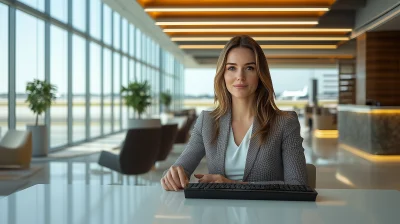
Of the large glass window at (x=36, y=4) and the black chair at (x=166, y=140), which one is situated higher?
the large glass window at (x=36, y=4)

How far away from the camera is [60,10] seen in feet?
36.5

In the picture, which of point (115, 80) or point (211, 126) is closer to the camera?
point (211, 126)

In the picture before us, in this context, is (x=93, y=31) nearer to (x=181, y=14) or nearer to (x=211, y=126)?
(x=181, y=14)

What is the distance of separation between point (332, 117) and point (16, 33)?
39.5 feet

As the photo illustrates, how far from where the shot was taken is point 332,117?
18094mm

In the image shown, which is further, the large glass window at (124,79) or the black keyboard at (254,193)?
the large glass window at (124,79)

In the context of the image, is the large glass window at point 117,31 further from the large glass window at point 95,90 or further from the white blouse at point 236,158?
the white blouse at point 236,158

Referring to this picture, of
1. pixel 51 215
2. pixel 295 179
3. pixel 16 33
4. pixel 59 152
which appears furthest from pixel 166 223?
pixel 59 152

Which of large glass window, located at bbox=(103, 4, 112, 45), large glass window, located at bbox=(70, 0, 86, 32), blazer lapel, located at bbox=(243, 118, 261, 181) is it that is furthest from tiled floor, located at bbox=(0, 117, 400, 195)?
large glass window, located at bbox=(103, 4, 112, 45)

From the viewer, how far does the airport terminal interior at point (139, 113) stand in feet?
5.12

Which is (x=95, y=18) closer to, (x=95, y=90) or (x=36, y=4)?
(x=95, y=90)

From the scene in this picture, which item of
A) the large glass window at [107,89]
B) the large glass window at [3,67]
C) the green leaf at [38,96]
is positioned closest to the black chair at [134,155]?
the large glass window at [3,67]

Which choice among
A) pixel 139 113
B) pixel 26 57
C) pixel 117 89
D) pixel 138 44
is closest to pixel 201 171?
pixel 26 57

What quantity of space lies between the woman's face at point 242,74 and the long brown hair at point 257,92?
24 millimetres
